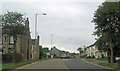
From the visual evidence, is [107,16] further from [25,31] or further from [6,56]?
[6,56]

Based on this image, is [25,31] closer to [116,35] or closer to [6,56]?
[6,56]

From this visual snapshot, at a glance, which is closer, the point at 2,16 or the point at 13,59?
the point at 2,16

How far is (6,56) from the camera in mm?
33562

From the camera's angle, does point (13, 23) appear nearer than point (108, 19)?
No

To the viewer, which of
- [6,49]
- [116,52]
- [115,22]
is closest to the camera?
[115,22]

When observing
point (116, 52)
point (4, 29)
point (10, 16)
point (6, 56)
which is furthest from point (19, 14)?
point (116, 52)

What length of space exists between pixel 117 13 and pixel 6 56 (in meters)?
21.4

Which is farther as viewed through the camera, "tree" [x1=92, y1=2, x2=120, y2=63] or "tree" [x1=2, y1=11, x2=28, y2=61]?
"tree" [x1=2, y1=11, x2=28, y2=61]

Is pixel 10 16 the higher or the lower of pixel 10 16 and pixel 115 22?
the higher

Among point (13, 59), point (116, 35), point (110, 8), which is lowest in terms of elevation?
point (13, 59)

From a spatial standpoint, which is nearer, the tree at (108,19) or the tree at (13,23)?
the tree at (108,19)

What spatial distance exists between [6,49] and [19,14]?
73.8ft

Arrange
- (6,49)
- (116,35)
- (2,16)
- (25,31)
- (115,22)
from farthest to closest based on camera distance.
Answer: (6,49), (25,31), (2,16), (116,35), (115,22)

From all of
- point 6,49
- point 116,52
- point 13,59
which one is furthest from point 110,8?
point 6,49
